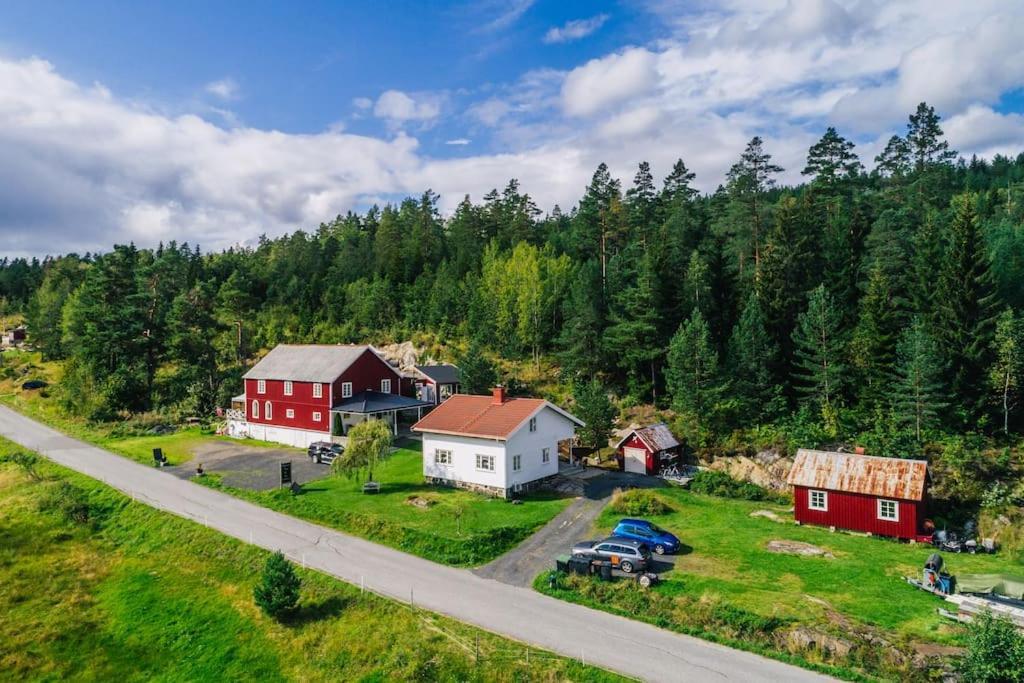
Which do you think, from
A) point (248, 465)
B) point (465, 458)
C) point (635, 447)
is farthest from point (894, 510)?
point (248, 465)

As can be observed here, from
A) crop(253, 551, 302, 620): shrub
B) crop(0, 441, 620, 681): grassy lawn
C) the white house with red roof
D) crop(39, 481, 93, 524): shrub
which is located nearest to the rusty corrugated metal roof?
the white house with red roof

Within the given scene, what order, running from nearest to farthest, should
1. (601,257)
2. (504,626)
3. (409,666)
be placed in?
(409,666) → (504,626) → (601,257)

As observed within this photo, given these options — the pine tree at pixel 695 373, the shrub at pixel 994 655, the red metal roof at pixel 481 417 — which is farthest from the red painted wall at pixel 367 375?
the shrub at pixel 994 655

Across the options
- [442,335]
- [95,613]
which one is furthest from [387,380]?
[95,613]

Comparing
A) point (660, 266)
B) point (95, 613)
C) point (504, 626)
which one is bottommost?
point (95, 613)

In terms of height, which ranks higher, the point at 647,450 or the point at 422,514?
the point at 647,450

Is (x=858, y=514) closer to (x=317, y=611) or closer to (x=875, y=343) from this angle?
(x=875, y=343)

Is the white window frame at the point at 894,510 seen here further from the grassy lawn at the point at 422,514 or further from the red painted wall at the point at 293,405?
the red painted wall at the point at 293,405

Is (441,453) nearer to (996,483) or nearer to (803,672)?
(803,672)
